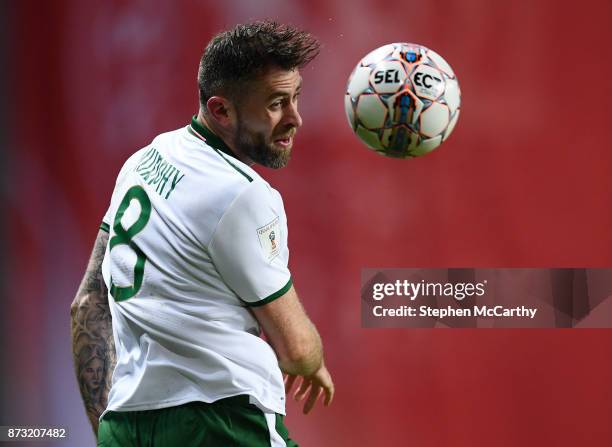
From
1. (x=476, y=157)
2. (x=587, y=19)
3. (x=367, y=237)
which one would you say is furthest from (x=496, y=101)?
(x=367, y=237)

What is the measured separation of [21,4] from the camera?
4180mm

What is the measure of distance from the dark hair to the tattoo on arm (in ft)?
1.48

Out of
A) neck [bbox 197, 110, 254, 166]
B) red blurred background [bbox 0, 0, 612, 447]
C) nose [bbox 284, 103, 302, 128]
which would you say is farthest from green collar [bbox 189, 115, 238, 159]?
red blurred background [bbox 0, 0, 612, 447]

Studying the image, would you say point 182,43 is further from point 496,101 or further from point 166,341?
point 166,341

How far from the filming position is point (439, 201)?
3.99 m

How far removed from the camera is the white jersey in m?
1.77

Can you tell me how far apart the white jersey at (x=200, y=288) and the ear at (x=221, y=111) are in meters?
0.15

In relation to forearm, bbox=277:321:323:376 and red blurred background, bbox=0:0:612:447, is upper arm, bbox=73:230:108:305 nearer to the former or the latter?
forearm, bbox=277:321:323:376

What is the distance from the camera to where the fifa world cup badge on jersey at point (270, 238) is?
180 centimetres

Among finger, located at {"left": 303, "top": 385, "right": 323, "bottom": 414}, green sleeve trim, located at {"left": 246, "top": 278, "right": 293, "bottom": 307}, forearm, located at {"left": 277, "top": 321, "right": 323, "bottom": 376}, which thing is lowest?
finger, located at {"left": 303, "top": 385, "right": 323, "bottom": 414}

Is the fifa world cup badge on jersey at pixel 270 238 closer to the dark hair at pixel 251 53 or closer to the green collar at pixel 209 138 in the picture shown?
the green collar at pixel 209 138

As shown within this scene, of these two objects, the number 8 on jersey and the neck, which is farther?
the neck

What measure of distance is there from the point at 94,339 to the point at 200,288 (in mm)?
433

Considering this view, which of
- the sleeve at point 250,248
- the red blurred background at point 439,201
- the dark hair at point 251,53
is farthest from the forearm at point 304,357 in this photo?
the red blurred background at point 439,201
